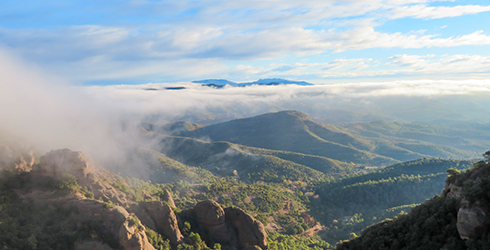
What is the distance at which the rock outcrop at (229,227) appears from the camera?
65.2 m

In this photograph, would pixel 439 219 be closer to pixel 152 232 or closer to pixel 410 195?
pixel 152 232

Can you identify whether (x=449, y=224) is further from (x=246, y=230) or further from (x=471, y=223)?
(x=246, y=230)

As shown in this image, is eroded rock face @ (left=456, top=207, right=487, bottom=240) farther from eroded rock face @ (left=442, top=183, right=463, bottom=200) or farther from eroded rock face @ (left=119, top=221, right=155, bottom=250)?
eroded rock face @ (left=119, top=221, right=155, bottom=250)

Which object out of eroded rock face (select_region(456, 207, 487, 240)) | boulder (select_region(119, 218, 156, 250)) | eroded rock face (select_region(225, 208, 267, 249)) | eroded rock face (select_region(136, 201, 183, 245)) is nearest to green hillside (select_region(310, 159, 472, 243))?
eroded rock face (select_region(225, 208, 267, 249))

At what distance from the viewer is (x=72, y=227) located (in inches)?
1700

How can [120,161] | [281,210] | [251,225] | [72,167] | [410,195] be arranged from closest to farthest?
[72,167]
[251,225]
[281,210]
[410,195]
[120,161]

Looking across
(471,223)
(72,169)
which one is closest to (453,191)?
(471,223)

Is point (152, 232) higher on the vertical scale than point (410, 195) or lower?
higher

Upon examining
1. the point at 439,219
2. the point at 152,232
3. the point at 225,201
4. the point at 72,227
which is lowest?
the point at 225,201

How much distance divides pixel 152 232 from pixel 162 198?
24.9 m

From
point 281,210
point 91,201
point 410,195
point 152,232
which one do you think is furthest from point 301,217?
point 91,201

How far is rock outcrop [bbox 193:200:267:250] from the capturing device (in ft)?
214

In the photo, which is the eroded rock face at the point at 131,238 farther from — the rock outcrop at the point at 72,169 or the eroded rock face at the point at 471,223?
the eroded rock face at the point at 471,223

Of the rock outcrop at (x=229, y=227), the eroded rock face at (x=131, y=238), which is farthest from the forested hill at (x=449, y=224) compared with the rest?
the eroded rock face at (x=131, y=238)
